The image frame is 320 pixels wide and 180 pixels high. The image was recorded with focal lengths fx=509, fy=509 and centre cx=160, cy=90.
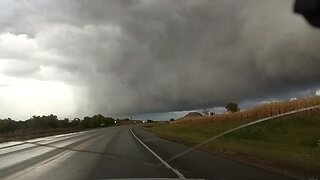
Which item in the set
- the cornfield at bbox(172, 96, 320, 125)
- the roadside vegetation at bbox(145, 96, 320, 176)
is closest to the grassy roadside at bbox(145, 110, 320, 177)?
the roadside vegetation at bbox(145, 96, 320, 176)

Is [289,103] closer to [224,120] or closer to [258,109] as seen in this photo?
[258,109]

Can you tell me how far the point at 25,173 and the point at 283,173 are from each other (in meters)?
8.99

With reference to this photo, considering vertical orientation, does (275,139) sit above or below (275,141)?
above

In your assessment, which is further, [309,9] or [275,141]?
[275,141]

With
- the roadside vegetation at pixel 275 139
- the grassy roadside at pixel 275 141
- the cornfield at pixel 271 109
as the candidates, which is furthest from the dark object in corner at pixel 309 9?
the cornfield at pixel 271 109

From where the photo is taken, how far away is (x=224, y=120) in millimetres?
63188

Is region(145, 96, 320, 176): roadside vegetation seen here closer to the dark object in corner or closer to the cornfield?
the cornfield

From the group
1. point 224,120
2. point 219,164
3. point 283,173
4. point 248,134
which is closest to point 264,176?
point 283,173

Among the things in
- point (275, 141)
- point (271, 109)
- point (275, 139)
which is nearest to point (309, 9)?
point (275, 141)

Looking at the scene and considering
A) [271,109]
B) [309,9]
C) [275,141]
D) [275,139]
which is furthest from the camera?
[271,109]

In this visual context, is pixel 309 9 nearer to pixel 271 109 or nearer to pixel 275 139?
pixel 275 139

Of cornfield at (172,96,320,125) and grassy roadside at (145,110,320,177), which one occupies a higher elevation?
cornfield at (172,96,320,125)

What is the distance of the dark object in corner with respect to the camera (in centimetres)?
526

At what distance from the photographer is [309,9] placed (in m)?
5.30
